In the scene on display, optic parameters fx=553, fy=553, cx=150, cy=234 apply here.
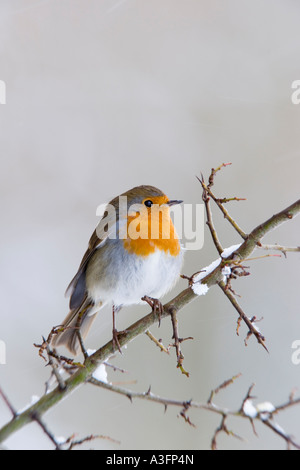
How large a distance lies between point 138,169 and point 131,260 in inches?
127

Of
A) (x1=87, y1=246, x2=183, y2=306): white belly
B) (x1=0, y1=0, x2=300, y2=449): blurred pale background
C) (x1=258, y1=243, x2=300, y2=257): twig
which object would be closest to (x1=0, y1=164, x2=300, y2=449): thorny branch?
(x1=258, y1=243, x2=300, y2=257): twig

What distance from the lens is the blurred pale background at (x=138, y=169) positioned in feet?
17.6

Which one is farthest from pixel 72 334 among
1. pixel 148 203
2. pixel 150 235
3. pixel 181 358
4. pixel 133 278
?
pixel 181 358

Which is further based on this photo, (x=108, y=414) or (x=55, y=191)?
(x=55, y=191)

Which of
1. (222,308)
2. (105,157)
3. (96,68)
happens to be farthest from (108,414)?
(96,68)

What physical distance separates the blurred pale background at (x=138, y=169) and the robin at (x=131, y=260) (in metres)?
1.84

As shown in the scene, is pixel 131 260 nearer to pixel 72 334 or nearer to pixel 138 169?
pixel 72 334

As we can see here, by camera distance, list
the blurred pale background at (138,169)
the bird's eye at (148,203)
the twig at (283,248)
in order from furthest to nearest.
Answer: the blurred pale background at (138,169)
the bird's eye at (148,203)
the twig at (283,248)

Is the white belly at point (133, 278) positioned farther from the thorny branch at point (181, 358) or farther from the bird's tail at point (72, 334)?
the thorny branch at point (181, 358)

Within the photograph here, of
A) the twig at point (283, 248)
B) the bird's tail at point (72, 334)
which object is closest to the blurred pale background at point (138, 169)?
the bird's tail at point (72, 334)
